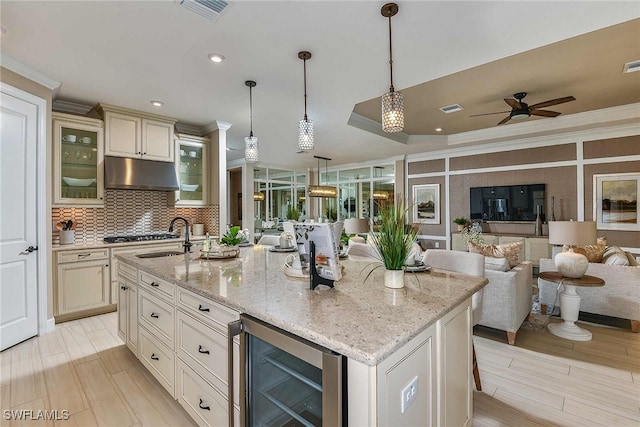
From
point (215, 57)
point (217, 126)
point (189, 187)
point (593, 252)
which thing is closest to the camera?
point (215, 57)

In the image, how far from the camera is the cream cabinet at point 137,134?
3900mm

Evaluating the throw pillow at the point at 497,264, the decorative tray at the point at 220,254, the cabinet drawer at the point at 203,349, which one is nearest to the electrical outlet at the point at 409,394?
the cabinet drawer at the point at 203,349

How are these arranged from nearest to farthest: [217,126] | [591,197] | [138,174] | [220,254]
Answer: [220,254], [138,174], [217,126], [591,197]

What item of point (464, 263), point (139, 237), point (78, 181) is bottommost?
point (464, 263)

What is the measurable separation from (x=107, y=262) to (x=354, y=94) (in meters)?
3.72

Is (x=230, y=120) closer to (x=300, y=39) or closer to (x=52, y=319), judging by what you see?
(x=300, y=39)

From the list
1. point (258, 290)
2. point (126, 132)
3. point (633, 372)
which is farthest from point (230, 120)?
point (633, 372)

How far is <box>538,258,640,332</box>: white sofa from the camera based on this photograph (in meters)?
3.12

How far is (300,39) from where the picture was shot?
2428mm

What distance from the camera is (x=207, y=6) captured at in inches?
80.2

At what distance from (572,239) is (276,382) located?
3195mm

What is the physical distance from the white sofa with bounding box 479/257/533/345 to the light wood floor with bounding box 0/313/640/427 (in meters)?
→ 0.19

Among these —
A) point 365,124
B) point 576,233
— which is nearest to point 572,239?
point 576,233

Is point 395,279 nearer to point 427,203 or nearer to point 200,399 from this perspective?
point 200,399
